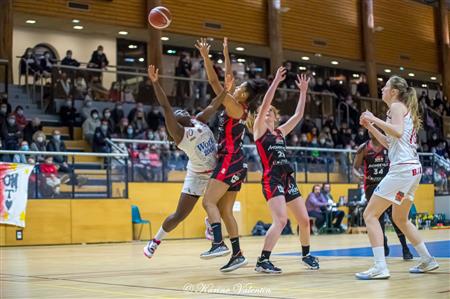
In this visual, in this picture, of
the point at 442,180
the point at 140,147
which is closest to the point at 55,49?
the point at 140,147

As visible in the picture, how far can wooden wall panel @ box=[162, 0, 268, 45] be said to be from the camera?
1020 inches

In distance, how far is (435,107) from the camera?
32.9m

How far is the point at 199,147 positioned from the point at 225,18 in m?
19.9

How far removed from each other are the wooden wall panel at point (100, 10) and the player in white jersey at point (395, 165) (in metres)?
17.8

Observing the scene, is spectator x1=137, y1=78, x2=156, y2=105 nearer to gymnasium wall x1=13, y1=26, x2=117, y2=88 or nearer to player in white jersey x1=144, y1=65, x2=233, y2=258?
gymnasium wall x1=13, y1=26, x2=117, y2=88

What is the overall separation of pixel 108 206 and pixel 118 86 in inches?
239

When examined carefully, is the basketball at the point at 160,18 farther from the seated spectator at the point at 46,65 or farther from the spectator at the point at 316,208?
the seated spectator at the point at 46,65

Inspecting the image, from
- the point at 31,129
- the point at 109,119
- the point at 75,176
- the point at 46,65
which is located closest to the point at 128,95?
the point at 109,119

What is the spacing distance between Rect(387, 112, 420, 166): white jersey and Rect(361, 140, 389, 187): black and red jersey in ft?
7.75

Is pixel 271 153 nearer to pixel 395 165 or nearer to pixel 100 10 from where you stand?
pixel 395 165

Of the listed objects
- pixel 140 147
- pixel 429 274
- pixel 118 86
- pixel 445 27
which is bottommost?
pixel 429 274

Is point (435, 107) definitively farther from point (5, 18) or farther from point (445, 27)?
point (5, 18)

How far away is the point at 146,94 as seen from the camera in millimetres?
22391

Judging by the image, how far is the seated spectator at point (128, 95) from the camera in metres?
22.1
